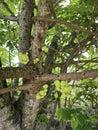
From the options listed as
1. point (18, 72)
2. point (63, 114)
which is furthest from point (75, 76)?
point (18, 72)

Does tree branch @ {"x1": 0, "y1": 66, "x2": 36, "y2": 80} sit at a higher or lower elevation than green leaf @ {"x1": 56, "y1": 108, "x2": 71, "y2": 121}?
higher

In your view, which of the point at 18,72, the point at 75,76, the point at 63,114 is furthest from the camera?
the point at 18,72

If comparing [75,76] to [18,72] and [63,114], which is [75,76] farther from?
[18,72]

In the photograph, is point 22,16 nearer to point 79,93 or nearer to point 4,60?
point 79,93

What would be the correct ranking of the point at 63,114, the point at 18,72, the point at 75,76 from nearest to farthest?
the point at 75,76, the point at 63,114, the point at 18,72

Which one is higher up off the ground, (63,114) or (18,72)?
(18,72)

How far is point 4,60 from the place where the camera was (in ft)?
15.3

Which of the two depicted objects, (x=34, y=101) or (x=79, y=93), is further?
(x=79, y=93)

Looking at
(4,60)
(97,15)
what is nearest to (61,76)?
(97,15)

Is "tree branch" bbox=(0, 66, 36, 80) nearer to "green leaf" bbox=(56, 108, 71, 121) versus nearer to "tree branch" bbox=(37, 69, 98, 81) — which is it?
"tree branch" bbox=(37, 69, 98, 81)

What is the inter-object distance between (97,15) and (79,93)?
3.69 ft

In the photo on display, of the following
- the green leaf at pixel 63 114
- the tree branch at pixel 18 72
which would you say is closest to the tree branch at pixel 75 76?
the tree branch at pixel 18 72

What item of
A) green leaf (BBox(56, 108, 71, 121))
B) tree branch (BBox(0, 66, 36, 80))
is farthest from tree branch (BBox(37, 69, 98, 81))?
green leaf (BBox(56, 108, 71, 121))

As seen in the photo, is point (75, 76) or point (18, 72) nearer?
point (75, 76)
